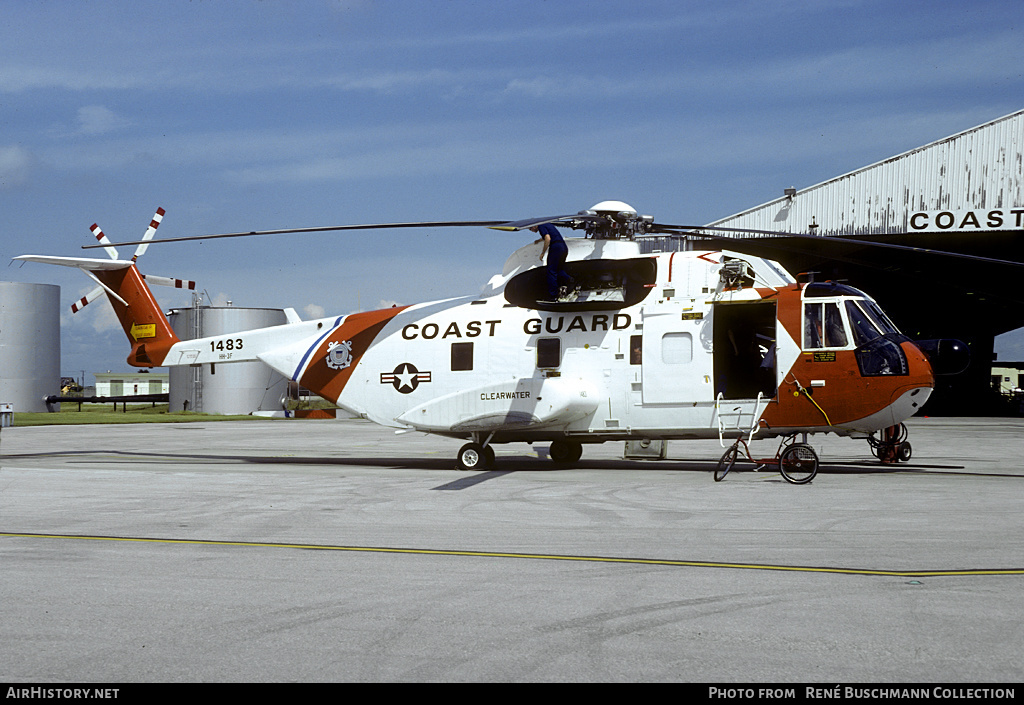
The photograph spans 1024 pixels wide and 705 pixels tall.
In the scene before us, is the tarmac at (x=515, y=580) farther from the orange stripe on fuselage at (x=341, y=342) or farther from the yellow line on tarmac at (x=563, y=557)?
the orange stripe on fuselage at (x=341, y=342)

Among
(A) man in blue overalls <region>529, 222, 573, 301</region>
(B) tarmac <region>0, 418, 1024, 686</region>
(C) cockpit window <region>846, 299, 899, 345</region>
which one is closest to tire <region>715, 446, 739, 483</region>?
(B) tarmac <region>0, 418, 1024, 686</region>

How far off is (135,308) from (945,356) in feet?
62.9

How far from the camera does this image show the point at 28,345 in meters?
63.2

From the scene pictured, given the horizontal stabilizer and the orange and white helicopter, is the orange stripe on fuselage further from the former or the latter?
the horizontal stabilizer

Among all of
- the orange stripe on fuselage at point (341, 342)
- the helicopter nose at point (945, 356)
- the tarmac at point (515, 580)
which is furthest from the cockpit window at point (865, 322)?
the orange stripe on fuselage at point (341, 342)

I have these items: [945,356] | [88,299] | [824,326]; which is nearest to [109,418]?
[88,299]

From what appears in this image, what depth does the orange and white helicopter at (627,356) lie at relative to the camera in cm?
1538

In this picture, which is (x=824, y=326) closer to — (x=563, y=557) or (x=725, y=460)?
(x=725, y=460)

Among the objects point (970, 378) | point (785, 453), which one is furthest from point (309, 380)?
point (970, 378)

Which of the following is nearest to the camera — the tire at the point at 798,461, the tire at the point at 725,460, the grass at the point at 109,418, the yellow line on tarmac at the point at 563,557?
the yellow line on tarmac at the point at 563,557

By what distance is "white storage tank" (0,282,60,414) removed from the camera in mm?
61844

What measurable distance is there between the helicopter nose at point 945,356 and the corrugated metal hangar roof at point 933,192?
75.7ft

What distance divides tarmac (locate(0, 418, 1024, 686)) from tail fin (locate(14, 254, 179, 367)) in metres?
7.44
